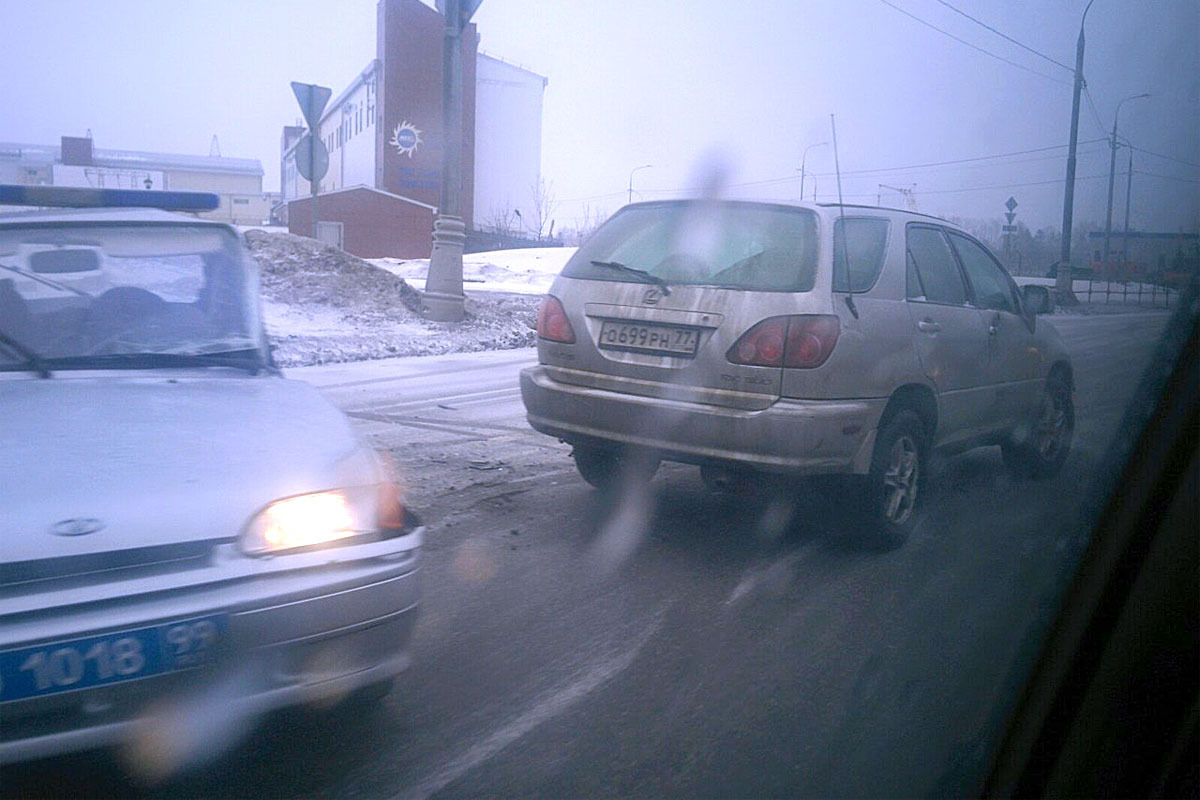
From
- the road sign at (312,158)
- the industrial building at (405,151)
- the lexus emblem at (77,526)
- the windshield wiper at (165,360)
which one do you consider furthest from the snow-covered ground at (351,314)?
the industrial building at (405,151)

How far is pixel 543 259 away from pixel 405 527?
2991cm

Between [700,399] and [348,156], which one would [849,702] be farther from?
[348,156]

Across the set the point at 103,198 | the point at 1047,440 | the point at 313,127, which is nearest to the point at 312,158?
the point at 313,127

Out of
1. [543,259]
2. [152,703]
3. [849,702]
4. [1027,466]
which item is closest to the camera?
[152,703]

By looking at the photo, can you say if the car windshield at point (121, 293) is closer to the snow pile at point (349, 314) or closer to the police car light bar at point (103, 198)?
the police car light bar at point (103, 198)

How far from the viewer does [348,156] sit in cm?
5275

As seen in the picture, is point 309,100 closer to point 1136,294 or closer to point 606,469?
point 606,469

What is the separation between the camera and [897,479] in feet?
16.6

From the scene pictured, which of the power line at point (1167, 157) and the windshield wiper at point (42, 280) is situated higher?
the power line at point (1167, 157)

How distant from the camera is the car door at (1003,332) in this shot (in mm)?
5879

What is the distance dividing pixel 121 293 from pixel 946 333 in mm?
3988

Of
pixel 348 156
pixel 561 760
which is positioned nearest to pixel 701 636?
pixel 561 760

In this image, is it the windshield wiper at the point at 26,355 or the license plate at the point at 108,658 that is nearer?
the license plate at the point at 108,658

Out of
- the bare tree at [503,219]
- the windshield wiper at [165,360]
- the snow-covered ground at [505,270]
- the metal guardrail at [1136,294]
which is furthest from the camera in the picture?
the bare tree at [503,219]
